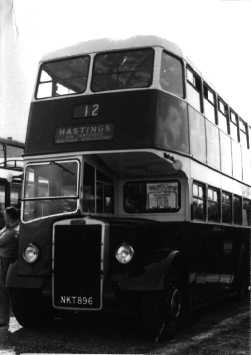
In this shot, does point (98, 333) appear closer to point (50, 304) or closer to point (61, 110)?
point (50, 304)

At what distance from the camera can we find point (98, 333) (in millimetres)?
7578

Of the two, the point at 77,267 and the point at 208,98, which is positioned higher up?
the point at 208,98

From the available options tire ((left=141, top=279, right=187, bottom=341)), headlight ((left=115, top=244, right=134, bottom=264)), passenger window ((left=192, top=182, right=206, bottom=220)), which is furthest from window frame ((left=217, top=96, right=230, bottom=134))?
headlight ((left=115, top=244, right=134, bottom=264))

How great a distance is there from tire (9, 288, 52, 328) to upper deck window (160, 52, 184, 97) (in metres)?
3.35

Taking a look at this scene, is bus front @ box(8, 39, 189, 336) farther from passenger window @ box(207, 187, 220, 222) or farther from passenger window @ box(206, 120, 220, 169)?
passenger window @ box(206, 120, 220, 169)

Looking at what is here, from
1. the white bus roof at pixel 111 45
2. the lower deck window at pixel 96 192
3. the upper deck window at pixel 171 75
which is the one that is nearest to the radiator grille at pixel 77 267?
the lower deck window at pixel 96 192

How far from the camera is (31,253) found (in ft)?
24.8

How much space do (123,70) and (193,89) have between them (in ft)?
4.79

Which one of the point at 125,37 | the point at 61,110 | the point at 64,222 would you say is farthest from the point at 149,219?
the point at 125,37

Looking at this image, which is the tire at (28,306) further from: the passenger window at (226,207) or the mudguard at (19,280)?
the passenger window at (226,207)

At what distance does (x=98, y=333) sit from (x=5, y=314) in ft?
4.42

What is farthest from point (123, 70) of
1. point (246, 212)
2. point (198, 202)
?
point (246, 212)

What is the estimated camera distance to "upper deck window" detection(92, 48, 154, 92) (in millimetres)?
8062

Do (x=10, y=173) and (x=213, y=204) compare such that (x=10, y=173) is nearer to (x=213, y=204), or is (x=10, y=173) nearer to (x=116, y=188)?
(x=116, y=188)
